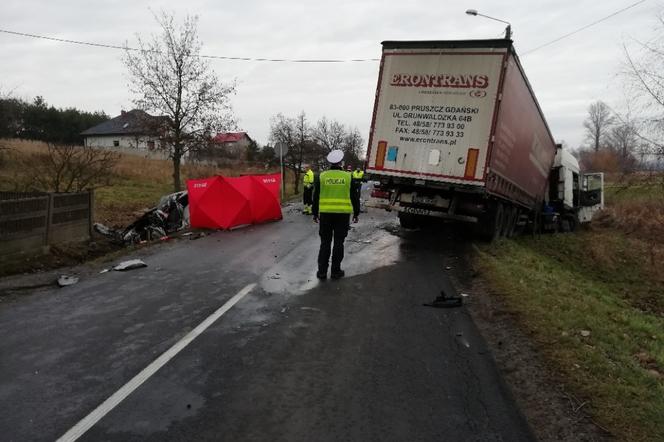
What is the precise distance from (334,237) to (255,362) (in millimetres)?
4060

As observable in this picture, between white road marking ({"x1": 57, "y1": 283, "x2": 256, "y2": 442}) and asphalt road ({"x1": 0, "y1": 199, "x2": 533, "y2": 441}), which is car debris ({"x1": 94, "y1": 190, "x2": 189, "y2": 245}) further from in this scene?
white road marking ({"x1": 57, "y1": 283, "x2": 256, "y2": 442})

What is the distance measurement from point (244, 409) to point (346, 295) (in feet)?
11.8

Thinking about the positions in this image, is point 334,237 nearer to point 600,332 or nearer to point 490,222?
point 600,332

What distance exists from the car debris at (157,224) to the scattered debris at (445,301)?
784 centimetres

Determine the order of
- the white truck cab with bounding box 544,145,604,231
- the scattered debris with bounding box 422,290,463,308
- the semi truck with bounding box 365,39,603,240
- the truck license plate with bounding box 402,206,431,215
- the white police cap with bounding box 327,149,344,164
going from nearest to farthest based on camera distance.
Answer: the scattered debris with bounding box 422,290,463,308 → the white police cap with bounding box 327,149,344,164 → the semi truck with bounding box 365,39,603,240 → the truck license plate with bounding box 402,206,431,215 → the white truck cab with bounding box 544,145,604,231

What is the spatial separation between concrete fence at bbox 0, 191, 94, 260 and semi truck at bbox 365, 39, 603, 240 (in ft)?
20.5

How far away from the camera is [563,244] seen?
677 inches

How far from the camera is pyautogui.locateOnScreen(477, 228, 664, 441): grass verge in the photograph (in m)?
4.13

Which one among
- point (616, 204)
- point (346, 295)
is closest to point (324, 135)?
point (616, 204)

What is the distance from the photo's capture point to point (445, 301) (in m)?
7.16

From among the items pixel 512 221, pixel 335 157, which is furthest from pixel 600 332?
pixel 512 221

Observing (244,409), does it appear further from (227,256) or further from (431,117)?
(431,117)

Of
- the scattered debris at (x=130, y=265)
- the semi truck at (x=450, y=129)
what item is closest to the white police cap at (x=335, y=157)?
the semi truck at (x=450, y=129)

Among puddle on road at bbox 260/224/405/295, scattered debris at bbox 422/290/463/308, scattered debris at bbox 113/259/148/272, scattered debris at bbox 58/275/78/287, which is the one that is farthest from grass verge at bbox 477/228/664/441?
scattered debris at bbox 58/275/78/287
